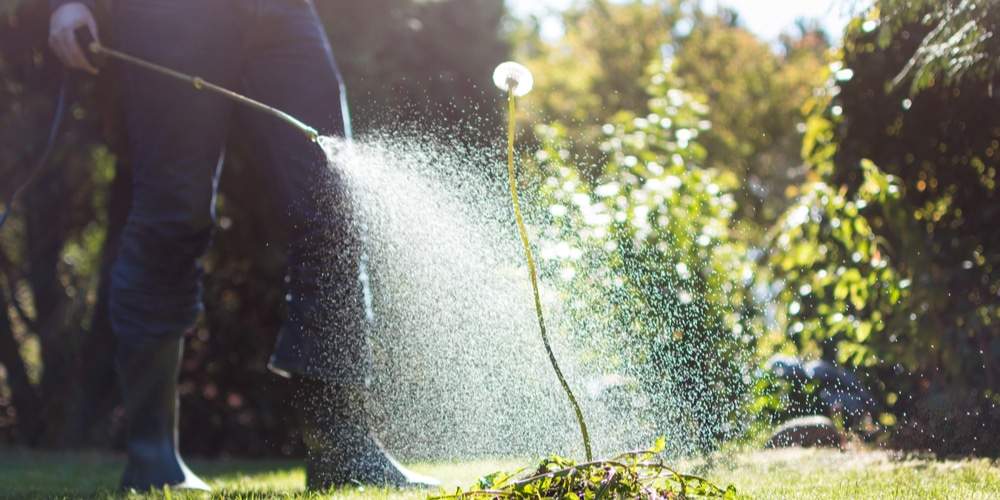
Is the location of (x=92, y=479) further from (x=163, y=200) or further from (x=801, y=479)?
(x=801, y=479)

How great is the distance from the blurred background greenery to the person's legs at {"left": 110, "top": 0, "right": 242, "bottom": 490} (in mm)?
629

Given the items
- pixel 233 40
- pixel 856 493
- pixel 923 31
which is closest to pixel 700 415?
pixel 856 493

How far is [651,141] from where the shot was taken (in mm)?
4133

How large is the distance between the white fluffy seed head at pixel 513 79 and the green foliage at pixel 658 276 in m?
0.76

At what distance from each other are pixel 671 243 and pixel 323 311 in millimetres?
1463

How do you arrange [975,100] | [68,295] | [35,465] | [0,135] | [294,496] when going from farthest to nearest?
[68,295], [0,135], [35,465], [975,100], [294,496]

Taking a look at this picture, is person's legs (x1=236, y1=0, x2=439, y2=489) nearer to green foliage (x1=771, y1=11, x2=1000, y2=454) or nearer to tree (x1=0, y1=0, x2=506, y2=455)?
green foliage (x1=771, y1=11, x2=1000, y2=454)

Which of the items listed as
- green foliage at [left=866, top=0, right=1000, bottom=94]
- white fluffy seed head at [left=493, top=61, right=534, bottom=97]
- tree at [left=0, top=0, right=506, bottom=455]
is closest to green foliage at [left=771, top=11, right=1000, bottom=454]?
green foliage at [left=866, top=0, right=1000, bottom=94]

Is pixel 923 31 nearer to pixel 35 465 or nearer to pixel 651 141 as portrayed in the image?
pixel 651 141

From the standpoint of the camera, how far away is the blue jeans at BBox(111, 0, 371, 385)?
234 cm

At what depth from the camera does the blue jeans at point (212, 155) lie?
234 centimetres

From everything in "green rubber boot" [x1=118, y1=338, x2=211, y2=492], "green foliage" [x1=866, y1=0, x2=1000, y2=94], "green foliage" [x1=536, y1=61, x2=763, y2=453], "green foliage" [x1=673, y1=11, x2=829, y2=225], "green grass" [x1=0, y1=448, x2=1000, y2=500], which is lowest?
"green grass" [x1=0, y1=448, x2=1000, y2=500]

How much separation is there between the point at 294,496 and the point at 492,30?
6.93m

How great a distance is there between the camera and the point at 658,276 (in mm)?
3195
